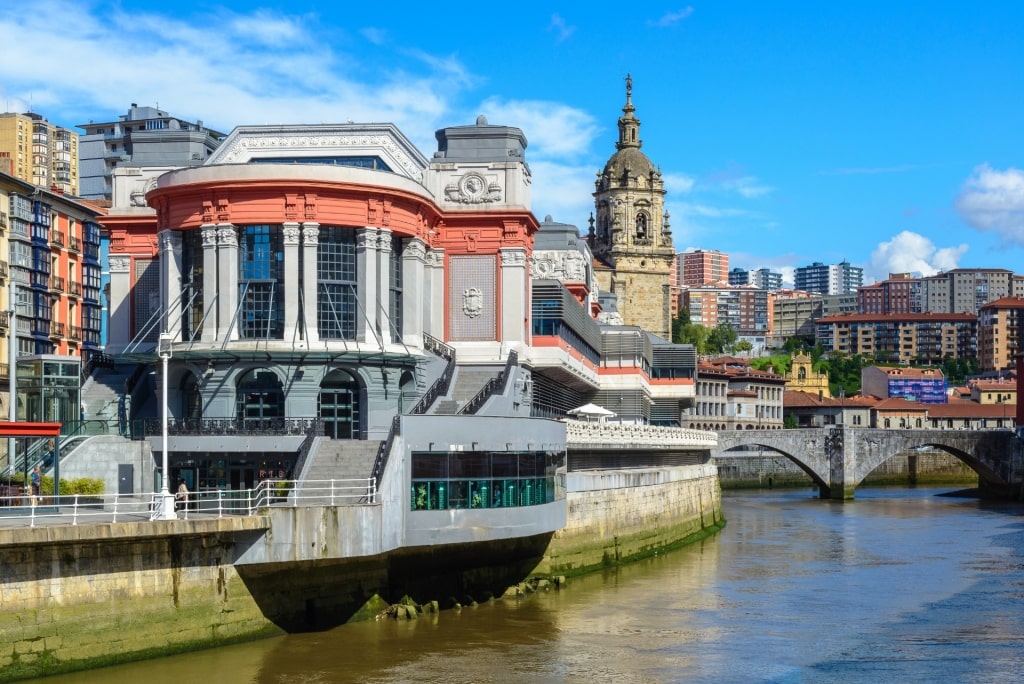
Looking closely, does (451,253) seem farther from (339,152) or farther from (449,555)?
(449,555)

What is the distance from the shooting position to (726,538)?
84.8 metres

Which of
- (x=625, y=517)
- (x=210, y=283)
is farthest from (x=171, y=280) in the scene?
(x=625, y=517)

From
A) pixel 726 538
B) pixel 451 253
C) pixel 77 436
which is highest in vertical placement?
pixel 451 253

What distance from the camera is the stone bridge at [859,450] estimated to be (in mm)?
130875

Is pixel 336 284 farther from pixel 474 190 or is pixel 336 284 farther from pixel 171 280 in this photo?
pixel 474 190

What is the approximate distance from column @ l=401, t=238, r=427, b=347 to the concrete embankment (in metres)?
12.0

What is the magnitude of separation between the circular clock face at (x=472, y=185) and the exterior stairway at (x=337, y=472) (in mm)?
21042

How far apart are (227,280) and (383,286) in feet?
19.6

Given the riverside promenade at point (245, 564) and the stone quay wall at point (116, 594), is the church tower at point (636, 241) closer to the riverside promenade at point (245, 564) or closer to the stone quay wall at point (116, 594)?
the riverside promenade at point (245, 564)

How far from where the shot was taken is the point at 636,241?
620 feet

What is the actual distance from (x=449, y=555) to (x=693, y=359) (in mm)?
64887

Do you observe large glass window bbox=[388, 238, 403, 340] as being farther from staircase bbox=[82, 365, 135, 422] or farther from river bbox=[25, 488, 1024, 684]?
river bbox=[25, 488, 1024, 684]

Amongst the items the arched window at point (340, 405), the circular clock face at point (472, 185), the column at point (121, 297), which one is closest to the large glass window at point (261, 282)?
the arched window at point (340, 405)

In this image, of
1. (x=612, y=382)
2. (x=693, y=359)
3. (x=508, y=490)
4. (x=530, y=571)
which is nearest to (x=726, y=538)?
(x=612, y=382)
